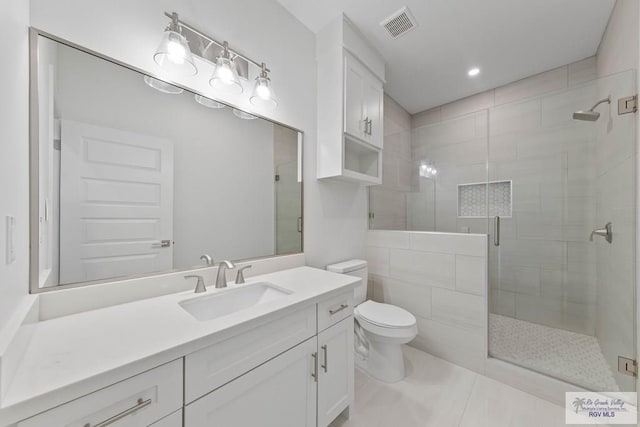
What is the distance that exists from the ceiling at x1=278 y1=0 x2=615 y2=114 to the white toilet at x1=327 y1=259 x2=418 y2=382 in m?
1.91

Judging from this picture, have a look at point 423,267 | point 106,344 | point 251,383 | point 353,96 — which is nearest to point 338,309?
point 251,383

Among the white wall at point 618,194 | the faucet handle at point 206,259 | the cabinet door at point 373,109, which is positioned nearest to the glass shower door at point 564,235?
the white wall at point 618,194

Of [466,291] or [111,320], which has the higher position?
[111,320]

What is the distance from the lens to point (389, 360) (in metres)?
1.67

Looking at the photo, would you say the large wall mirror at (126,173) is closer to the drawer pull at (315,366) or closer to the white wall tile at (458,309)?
the drawer pull at (315,366)

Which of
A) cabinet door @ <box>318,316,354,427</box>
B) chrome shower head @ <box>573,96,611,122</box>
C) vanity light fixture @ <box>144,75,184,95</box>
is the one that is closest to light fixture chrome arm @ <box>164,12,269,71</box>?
vanity light fixture @ <box>144,75,184,95</box>

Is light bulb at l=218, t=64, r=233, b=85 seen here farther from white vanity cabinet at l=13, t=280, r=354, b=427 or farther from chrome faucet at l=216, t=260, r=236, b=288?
white vanity cabinet at l=13, t=280, r=354, b=427

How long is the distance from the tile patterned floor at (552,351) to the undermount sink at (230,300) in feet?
5.70

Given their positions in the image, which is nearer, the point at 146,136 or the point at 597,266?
the point at 146,136

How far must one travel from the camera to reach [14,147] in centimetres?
68

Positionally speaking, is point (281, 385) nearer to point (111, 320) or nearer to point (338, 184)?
point (111, 320)

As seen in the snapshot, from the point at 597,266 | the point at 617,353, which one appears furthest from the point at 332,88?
the point at 617,353

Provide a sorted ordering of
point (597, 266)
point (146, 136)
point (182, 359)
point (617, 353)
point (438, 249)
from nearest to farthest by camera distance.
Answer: point (182, 359) < point (146, 136) < point (617, 353) < point (597, 266) < point (438, 249)

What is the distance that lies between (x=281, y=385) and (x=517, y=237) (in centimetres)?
226
